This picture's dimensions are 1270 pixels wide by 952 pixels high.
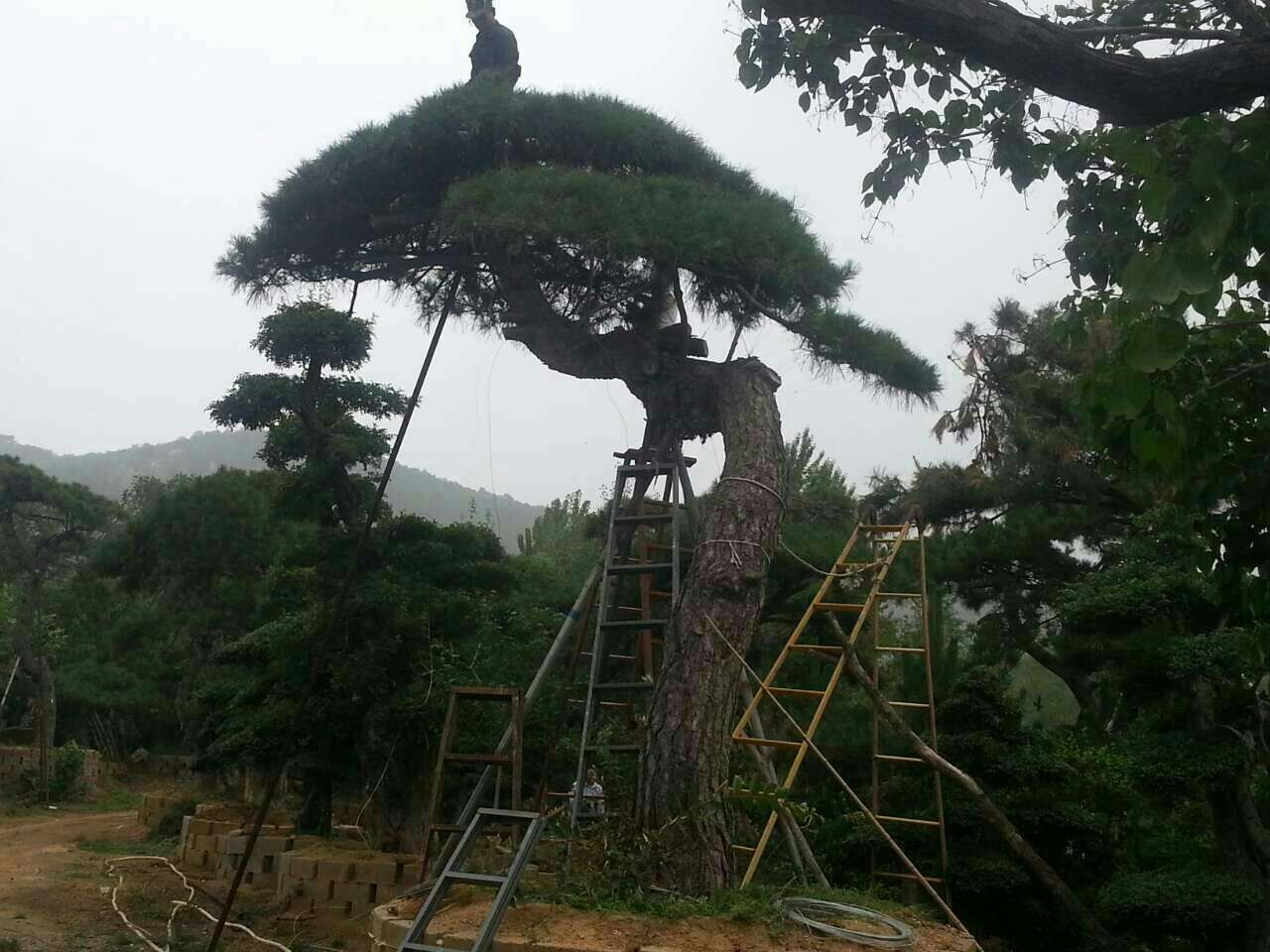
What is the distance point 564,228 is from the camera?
4.76 m

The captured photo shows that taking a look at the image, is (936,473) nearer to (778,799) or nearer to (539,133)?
(539,133)

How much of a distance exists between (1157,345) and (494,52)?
4.89 m

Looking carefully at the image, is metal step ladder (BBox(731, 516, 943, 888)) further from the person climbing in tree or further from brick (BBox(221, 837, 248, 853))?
brick (BBox(221, 837, 248, 853))

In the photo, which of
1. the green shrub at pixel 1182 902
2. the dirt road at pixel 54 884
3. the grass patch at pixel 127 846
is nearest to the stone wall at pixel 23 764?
the dirt road at pixel 54 884

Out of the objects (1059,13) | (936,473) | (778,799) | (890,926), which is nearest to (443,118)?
(1059,13)

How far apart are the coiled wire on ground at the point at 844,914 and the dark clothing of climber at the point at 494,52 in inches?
172

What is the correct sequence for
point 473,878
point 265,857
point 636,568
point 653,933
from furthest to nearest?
point 265,857
point 636,568
point 473,878
point 653,933

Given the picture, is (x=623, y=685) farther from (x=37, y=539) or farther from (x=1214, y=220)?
(x=37, y=539)

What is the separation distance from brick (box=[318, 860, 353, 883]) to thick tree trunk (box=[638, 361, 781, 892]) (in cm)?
379

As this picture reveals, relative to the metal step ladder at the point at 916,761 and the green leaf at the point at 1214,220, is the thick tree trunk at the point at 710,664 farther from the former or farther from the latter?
the green leaf at the point at 1214,220

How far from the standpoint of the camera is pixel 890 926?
3.59 m

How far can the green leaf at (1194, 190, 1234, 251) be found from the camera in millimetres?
1906

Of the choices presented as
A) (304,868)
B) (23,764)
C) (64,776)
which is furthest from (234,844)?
(23,764)

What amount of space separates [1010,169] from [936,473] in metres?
7.66
